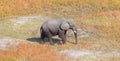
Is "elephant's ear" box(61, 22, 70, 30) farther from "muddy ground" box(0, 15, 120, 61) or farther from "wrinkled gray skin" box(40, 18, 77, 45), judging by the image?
"muddy ground" box(0, 15, 120, 61)

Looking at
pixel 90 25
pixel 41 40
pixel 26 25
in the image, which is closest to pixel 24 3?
pixel 26 25

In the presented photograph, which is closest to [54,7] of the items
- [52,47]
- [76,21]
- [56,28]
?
[76,21]

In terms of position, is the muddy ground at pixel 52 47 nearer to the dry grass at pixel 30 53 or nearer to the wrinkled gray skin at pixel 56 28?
the dry grass at pixel 30 53

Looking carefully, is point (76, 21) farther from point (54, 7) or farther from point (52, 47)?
point (52, 47)

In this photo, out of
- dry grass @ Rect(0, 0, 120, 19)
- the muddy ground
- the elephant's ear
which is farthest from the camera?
dry grass @ Rect(0, 0, 120, 19)

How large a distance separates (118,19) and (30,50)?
10.5 metres

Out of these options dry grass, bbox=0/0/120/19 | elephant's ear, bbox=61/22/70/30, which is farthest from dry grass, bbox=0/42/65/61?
dry grass, bbox=0/0/120/19

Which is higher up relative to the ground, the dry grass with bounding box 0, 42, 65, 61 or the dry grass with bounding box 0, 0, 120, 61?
the dry grass with bounding box 0, 42, 65, 61

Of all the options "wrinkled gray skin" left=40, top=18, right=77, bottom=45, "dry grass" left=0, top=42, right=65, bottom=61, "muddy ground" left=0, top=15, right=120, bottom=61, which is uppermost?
"wrinkled gray skin" left=40, top=18, right=77, bottom=45

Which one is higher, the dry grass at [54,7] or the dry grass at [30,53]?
the dry grass at [30,53]

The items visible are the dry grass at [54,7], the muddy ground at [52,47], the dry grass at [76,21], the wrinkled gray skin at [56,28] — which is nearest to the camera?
the muddy ground at [52,47]

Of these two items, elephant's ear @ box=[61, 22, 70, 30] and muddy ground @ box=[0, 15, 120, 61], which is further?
elephant's ear @ box=[61, 22, 70, 30]

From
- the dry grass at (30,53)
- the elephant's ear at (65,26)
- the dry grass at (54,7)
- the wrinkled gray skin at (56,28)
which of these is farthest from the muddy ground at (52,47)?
the dry grass at (54,7)

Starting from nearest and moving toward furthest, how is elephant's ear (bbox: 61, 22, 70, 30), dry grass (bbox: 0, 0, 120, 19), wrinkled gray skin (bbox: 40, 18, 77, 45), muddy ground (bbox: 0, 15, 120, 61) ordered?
1. muddy ground (bbox: 0, 15, 120, 61)
2. elephant's ear (bbox: 61, 22, 70, 30)
3. wrinkled gray skin (bbox: 40, 18, 77, 45)
4. dry grass (bbox: 0, 0, 120, 19)
